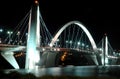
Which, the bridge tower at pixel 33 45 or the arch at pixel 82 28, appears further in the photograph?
the arch at pixel 82 28

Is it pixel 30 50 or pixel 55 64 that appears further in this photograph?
pixel 55 64

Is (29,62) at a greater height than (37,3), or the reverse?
(37,3)

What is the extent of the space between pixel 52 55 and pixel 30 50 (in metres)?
12.4

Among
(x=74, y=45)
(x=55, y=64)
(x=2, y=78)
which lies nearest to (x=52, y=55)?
(x=55, y=64)

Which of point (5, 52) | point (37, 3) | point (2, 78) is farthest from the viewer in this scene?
point (37, 3)

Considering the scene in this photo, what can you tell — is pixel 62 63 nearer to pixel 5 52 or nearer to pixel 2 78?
pixel 5 52

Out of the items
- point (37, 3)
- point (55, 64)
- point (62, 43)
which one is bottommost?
point (55, 64)

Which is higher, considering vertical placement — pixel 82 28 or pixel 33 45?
pixel 82 28

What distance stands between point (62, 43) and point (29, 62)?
1123 inches

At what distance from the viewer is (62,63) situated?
81.2m

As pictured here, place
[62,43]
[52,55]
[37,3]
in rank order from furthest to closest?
1. [62,43]
2. [52,55]
3. [37,3]

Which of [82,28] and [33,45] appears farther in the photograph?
[82,28]

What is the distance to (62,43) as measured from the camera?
80.1 m

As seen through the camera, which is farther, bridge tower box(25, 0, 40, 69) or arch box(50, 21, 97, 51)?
arch box(50, 21, 97, 51)
